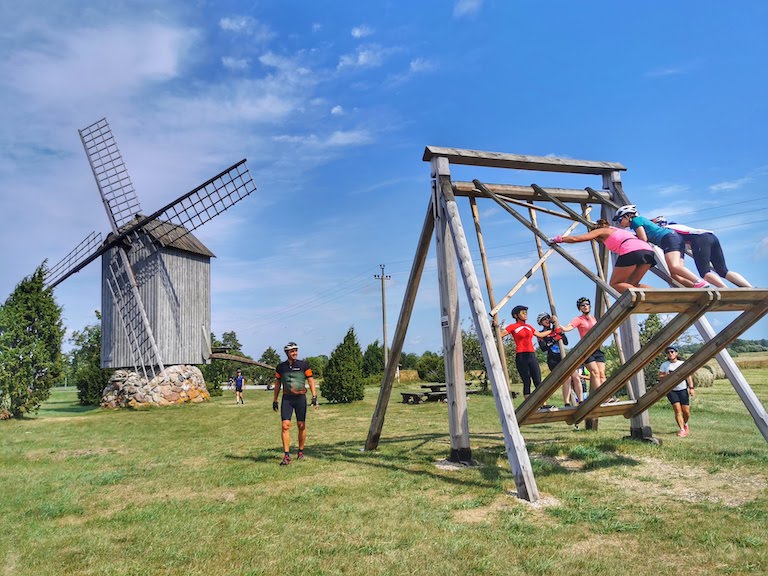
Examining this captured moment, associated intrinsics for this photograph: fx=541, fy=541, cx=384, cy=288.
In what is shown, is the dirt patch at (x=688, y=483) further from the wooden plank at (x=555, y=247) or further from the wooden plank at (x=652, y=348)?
the wooden plank at (x=555, y=247)

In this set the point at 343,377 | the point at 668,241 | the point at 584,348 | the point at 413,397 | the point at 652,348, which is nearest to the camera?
the point at 584,348

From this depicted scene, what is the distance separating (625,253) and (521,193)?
2925 millimetres

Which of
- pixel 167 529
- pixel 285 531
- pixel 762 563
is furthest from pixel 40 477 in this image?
pixel 762 563

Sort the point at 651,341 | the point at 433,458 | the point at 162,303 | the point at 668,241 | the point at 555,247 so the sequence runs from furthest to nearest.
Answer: the point at 162,303, the point at 433,458, the point at 668,241, the point at 555,247, the point at 651,341

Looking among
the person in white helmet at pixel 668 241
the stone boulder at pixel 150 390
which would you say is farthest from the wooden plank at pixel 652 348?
the stone boulder at pixel 150 390

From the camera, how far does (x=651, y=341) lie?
22.8 ft

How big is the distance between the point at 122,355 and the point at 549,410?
25.8 meters

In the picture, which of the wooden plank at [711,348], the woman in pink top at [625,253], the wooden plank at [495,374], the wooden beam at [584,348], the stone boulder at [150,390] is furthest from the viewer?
the stone boulder at [150,390]

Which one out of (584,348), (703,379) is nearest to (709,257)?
(584,348)

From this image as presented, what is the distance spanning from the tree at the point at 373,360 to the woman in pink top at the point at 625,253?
43.1m

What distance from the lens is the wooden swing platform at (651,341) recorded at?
6180 millimetres

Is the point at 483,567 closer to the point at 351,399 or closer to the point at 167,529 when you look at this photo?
the point at 167,529

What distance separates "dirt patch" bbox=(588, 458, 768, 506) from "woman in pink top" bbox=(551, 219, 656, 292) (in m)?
2.58

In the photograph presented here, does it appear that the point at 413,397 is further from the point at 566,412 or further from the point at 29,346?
the point at 29,346
